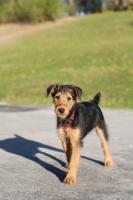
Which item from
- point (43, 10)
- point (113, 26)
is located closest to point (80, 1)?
point (43, 10)

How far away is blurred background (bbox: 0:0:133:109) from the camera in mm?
22484

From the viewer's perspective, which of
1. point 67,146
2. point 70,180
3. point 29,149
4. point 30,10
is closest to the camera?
point 70,180

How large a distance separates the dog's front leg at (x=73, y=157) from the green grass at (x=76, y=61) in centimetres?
1032

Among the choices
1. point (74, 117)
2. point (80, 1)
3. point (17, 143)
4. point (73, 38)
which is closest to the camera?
point (74, 117)

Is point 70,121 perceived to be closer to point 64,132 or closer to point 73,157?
point 64,132

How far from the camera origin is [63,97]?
6.62 m

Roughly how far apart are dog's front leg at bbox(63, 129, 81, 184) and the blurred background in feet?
33.8

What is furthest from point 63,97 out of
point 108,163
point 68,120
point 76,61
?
point 76,61

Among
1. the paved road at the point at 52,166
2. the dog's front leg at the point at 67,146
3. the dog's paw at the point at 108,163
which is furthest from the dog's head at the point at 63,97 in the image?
the dog's paw at the point at 108,163

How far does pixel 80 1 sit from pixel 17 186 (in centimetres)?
6512

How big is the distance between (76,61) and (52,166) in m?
22.7

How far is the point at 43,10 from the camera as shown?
44.4 metres

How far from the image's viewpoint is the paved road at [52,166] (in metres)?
6.03

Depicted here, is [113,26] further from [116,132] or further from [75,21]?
[116,132]
